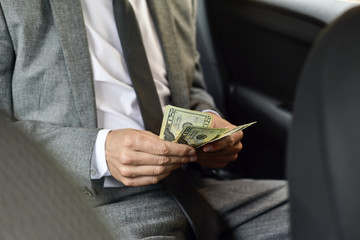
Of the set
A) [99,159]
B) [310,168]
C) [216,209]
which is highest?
[310,168]

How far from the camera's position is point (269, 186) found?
123cm

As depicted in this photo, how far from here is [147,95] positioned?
1105 mm

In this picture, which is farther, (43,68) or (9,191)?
(43,68)

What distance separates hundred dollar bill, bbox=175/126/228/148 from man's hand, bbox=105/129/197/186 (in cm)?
1

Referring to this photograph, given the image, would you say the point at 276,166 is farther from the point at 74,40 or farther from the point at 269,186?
the point at 74,40

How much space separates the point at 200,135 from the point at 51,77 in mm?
334

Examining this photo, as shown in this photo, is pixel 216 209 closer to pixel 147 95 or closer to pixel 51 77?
pixel 147 95

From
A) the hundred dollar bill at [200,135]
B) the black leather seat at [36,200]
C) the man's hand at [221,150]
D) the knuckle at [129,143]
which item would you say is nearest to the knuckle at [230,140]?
the man's hand at [221,150]

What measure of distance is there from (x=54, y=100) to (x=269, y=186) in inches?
20.8

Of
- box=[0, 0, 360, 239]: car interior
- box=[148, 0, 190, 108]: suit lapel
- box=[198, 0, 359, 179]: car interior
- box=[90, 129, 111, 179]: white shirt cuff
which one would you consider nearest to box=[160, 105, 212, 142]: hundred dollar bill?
box=[90, 129, 111, 179]: white shirt cuff

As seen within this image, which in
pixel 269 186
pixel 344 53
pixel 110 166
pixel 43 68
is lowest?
pixel 269 186

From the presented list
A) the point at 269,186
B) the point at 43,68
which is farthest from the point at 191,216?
the point at 43,68

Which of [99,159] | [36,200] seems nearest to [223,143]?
[99,159]

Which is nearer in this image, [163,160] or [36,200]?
[36,200]
